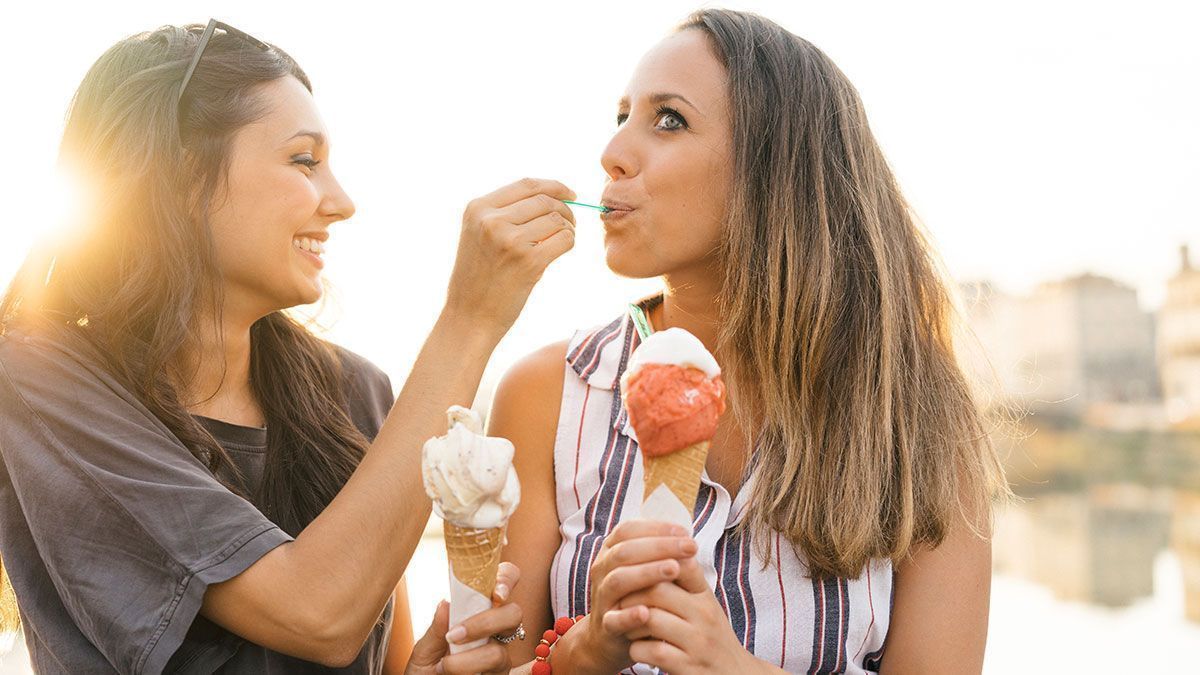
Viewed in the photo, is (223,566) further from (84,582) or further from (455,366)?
(455,366)

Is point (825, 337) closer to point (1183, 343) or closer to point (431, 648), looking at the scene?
point (431, 648)

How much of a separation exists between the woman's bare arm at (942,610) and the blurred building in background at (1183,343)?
38811 mm

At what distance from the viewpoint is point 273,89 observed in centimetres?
241

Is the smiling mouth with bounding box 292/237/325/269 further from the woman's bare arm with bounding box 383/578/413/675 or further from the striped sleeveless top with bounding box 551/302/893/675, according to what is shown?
the woman's bare arm with bounding box 383/578/413/675

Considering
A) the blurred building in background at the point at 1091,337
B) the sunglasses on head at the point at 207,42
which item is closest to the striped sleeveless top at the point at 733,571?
the sunglasses on head at the point at 207,42

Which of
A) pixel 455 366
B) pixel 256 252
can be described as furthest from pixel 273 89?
pixel 455 366

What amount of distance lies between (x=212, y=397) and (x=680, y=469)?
1.19 metres

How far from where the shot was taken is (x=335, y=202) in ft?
7.89

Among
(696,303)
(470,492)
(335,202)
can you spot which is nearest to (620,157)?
(696,303)

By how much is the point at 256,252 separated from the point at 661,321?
2.96 ft

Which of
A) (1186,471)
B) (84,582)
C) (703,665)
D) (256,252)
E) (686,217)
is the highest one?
(1186,471)

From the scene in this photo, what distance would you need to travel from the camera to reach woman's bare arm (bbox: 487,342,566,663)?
223cm

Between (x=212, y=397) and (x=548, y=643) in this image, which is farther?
(x=212, y=397)


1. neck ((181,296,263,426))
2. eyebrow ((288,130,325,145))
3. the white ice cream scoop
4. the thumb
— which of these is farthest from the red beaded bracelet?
eyebrow ((288,130,325,145))
